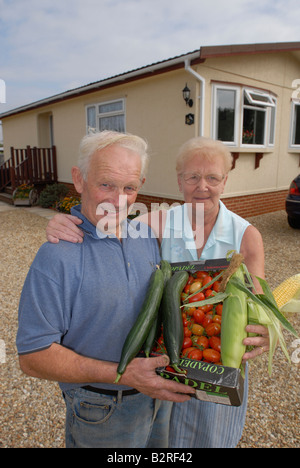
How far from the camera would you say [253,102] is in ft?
28.2

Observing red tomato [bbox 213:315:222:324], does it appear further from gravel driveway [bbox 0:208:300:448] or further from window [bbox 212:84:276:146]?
window [bbox 212:84:276:146]

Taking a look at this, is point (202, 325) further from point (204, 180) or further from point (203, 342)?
point (204, 180)

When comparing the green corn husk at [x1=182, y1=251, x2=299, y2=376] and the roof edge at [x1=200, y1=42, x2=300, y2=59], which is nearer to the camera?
the green corn husk at [x1=182, y1=251, x2=299, y2=376]

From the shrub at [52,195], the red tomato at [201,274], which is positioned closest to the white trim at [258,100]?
the shrub at [52,195]

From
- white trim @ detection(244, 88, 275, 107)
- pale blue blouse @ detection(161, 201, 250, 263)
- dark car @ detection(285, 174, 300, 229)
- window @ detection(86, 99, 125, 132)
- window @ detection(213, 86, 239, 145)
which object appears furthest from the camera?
window @ detection(86, 99, 125, 132)

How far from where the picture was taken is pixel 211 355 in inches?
48.7

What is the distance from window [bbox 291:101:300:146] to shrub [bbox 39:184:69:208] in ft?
26.0

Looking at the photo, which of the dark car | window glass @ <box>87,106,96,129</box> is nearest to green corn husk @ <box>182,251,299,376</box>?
the dark car

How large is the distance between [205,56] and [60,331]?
7.12 m

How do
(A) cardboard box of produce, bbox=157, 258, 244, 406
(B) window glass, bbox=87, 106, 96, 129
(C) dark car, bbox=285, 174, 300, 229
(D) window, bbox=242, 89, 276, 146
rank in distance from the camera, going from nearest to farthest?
(A) cardboard box of produce, bbox=157, 258, 244, 406, (C) dark car, bbox=285, 174, 300, 229, (D) window, bbox=242, 89, 276, 146, (B) window glass, bbox=87, 106, 96, 129

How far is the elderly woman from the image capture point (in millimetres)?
1648

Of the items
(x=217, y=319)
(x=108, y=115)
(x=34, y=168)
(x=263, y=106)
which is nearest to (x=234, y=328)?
(x=217, y=319)

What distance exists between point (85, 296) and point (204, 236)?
2.62 feet
